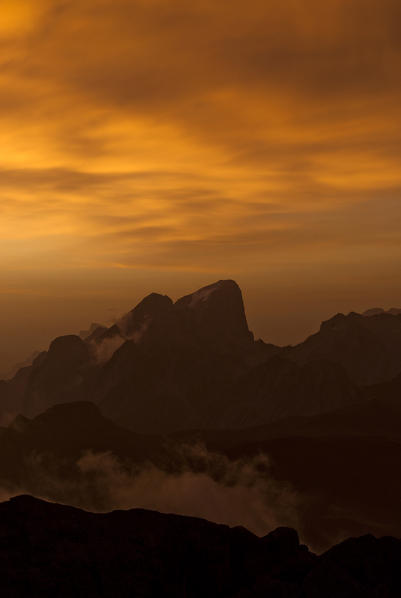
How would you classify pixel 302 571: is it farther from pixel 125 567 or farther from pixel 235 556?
pixel 125 567

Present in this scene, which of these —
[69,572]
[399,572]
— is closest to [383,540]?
[399,572]

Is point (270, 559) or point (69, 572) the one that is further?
point (270, 559)

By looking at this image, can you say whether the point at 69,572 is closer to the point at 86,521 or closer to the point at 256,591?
the point at 86,521

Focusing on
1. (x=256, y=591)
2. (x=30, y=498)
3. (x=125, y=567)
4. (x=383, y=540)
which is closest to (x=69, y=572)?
(x=125, y=567)

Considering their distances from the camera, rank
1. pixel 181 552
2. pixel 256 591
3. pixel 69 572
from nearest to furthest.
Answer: pixel 256 591 < pixel 69 572 < pixel 181 552

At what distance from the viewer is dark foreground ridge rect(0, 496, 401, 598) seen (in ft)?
382

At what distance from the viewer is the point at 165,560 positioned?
13162 centimetres

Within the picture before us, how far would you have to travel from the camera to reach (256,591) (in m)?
115

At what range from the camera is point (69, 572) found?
122938 millimetres

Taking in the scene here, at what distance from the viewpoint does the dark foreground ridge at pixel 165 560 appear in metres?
116

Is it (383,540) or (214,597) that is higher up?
(383,540)

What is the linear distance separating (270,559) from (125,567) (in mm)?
27477

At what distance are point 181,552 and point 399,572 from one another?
3646 centimetres

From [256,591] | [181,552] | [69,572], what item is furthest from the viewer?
[181,552]
